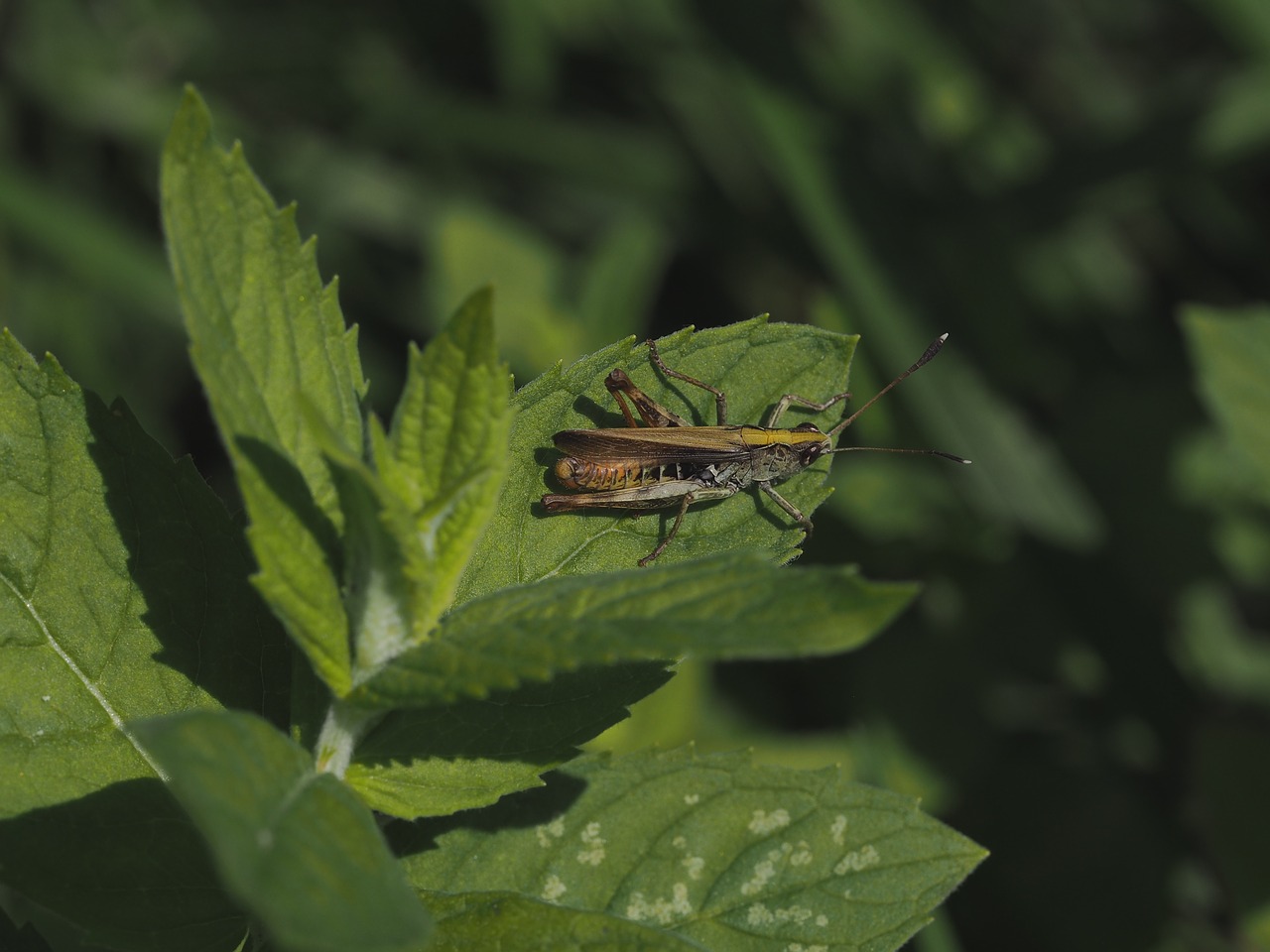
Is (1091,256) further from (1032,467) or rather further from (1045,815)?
(1045,815)

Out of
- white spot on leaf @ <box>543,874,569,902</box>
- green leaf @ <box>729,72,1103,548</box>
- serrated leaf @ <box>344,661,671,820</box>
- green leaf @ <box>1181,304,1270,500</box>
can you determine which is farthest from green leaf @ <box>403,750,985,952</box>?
green leaf @ <box>729,72,1103,548</box>

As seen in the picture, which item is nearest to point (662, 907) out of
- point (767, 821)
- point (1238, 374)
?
point (767, 821)

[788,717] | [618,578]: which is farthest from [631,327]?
[618,578]

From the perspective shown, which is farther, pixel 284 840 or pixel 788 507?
pixel 788 507

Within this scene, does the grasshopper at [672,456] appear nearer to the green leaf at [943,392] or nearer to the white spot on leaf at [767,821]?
the white spot on leaf at [767,821]

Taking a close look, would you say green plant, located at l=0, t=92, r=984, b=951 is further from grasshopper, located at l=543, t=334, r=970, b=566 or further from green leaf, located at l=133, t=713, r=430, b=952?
grasshopper, located at l=543, t=334, r=970, b=566

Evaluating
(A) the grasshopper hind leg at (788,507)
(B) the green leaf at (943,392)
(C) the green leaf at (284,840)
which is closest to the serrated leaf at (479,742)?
(C) the green leaf at (284,840)

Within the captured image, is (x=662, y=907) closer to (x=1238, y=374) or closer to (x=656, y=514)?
(x=656, y=514)
